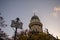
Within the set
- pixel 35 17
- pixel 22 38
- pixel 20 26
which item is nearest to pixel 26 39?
pixel 22 38

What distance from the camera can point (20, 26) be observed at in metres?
17.7

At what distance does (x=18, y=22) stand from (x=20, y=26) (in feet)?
2.21

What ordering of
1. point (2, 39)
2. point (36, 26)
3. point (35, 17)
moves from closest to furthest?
point (2, 39)
point (36, 26)
point (35, 17)

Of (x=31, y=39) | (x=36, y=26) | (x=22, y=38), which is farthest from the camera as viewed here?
(x=36, y=26)

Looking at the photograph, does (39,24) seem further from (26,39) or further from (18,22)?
(18,22)

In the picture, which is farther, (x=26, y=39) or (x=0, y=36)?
(x=26, y=39)

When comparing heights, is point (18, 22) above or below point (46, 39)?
above

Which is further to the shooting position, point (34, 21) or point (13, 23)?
point (34, 21)

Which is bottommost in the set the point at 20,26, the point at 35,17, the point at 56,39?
the point at 56,39

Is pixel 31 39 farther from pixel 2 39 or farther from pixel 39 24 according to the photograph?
pixel 39 24

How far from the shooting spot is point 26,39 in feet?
95.4

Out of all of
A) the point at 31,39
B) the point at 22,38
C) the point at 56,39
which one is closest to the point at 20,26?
the point at 22,38

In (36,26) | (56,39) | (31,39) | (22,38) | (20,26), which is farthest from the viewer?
(36,26)

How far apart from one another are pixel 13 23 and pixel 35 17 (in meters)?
42.2
